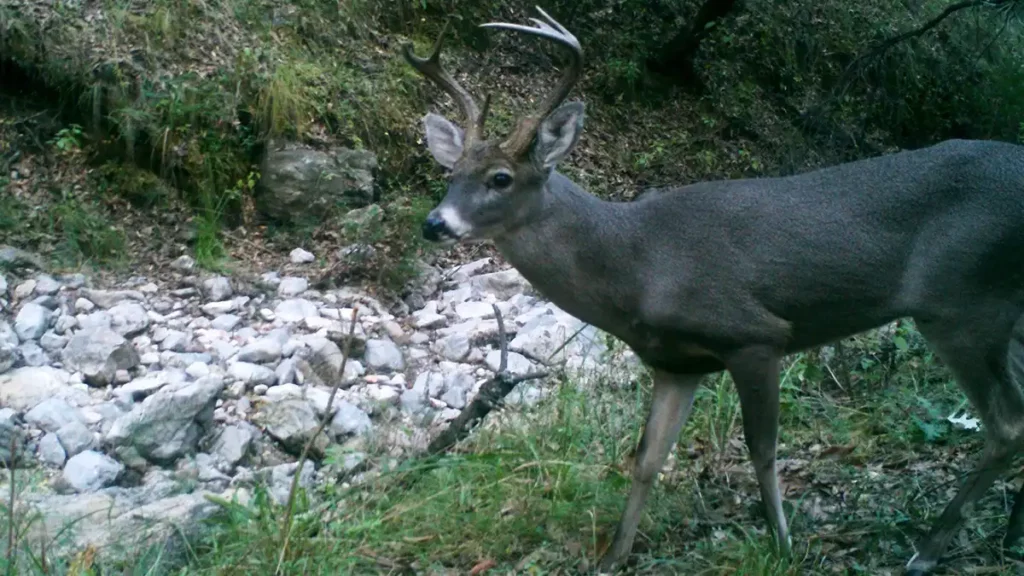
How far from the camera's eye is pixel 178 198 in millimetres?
9742

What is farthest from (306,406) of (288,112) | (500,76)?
(500,76)

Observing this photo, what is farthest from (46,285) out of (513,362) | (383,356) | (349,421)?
(513,362)

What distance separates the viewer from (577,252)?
509 centimetres

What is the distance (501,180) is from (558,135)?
1.12 ft

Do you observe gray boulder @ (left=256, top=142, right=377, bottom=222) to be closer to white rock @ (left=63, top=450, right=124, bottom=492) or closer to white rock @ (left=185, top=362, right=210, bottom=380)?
white rock @ (left=185, top=362, right=210, bottom=380)

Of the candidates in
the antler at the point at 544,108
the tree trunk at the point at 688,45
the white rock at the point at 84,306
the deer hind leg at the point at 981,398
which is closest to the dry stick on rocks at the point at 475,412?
the antler at the point at 544,108

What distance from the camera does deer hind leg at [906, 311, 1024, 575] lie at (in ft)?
15.5

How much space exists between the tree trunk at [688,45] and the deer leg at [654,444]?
8791mm

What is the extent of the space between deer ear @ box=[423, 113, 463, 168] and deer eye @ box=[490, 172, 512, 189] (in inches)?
17.7

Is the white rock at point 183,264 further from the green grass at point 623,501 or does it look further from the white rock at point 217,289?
the green grass at point 623,501

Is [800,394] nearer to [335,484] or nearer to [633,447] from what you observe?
[633,447]

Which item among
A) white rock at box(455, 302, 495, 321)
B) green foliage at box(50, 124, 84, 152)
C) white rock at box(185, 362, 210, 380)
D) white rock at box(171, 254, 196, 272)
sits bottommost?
white rock at box(185, 362, 210, 380)

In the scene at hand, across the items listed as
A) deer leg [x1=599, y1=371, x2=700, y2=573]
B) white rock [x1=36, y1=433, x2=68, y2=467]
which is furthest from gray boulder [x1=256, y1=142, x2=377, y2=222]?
deer leg [x1=599, y1=371, x2=700, y2=573]

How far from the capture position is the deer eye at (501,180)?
5102mm
